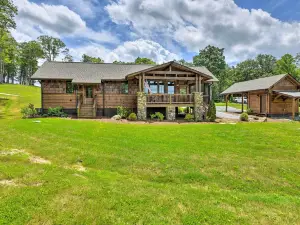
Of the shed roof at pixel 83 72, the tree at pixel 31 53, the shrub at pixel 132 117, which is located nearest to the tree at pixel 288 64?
the shed roof at pixel 83 72

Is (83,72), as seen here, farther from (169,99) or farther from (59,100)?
(169,99)

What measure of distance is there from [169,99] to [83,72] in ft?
31.6

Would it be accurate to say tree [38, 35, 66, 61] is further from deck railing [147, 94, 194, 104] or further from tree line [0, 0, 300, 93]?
deck railing [147, 94, 194, 104]

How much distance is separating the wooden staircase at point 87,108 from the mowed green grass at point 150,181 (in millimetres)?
8305

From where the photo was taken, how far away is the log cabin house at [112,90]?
17.0 m

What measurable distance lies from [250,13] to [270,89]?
28.1 ft

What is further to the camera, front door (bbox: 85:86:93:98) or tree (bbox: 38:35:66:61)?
tree (bbox: 38:35:66:61)

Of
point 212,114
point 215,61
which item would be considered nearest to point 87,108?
point 212,114

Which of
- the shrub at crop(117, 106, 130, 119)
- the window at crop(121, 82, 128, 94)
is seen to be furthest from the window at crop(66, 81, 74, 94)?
the shrub at crop(117, 106, 130, 119)

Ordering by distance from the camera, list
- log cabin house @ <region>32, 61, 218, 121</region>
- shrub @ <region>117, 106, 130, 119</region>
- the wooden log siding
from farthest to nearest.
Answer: the wooden log siding → shrub @ <region>117, 106, 130, 119</region> → log cabin house @ <region>32, 61, 218, 121</region>

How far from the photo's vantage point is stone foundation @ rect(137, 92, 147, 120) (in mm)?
16594

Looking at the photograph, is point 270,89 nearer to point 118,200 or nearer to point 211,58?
point 118,200

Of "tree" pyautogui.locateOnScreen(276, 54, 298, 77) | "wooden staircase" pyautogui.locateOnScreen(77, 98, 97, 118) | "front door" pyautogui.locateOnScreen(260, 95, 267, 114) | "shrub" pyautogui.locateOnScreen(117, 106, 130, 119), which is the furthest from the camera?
"tree" pyautogui.locateOnScreen(276, 54, 298, 77)

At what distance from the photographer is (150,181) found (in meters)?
5.09
